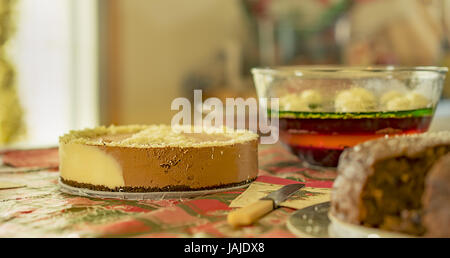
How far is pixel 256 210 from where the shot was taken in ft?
2.77

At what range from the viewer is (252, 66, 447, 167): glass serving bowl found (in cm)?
132

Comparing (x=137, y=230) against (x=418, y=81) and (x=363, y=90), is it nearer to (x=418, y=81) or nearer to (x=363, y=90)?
(x=363, y=90)

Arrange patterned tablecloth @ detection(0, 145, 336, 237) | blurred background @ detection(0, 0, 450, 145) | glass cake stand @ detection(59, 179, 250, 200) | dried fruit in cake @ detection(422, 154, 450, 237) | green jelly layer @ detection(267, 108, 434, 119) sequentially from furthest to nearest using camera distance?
blurred background @ detection(0, 0, 450, 145)
green jelly layer @ detection(267, 108, 434, 119)
glass cake stand @ detection(59, 179, 250, 200)
patterned tablecloth @ detection(0, 145, 336, 237)
dried fruit in cake @ detection(422, 154, 450, 237)

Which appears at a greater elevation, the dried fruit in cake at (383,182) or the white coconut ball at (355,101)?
the white coconut ball at (355,101)

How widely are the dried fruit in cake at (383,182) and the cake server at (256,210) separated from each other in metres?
0.12

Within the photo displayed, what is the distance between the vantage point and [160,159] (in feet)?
3.39

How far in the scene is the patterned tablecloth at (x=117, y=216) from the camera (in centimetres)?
80

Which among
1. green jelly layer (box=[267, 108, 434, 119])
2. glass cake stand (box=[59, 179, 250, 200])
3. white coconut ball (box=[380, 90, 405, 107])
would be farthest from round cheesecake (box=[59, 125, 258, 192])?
white coconut ball (box=[380, 90, 405, 107])

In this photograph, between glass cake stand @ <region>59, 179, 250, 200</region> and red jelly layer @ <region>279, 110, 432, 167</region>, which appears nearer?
glass cake stand @ <region>59, 179, 250, 200</region>

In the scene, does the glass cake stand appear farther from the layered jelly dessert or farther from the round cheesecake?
the layered jelly dessert

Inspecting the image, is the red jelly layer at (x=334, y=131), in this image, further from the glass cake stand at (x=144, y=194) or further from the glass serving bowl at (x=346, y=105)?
the glass cake stand at (x=144, y=194)

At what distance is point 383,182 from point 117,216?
16.9 inches

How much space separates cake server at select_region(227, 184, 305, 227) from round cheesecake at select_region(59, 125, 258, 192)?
14cm

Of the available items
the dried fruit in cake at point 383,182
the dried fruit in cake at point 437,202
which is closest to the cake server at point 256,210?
the dried fruit in cake at point 383,182
